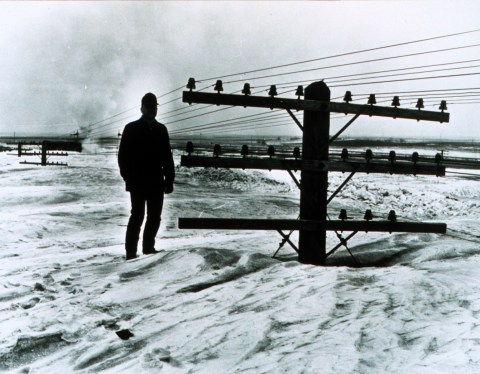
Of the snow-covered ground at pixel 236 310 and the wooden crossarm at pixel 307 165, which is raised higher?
the wooden crossarm at pixel 307 165

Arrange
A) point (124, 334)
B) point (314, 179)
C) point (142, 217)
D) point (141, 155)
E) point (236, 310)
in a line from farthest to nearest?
point (142, 217) < point (141, 155) < point (314, 179) < point (236, 310) < point (124, 334)

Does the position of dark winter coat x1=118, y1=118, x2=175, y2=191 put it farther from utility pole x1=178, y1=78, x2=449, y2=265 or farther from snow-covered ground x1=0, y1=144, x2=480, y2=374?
snow-covered ground x1=0, y1=144, x2=480, y2=374

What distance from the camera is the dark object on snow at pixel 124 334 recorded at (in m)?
2.94

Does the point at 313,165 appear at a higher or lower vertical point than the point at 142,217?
higher

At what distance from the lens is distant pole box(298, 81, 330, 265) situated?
5098 mm

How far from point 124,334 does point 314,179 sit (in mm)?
3023

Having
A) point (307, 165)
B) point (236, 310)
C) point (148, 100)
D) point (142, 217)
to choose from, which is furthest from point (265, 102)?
point (236, 310)

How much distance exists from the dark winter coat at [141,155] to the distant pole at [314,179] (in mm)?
1854

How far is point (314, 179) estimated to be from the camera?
5129 millimetres

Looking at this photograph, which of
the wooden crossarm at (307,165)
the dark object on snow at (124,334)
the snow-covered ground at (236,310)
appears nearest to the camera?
the snow-covered ground at (236,310)

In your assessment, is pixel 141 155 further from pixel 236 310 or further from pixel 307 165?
pixel 236 310

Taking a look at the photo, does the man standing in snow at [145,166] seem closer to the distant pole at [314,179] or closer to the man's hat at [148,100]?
the man's hat at [148,100]

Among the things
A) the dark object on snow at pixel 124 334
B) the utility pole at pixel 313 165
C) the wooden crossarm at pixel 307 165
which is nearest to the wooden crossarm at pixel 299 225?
the utility pole at pixel 313 165

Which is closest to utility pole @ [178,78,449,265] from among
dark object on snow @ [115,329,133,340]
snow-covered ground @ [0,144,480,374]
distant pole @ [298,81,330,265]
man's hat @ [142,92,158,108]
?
distant pole @ [298,81,330,265]
